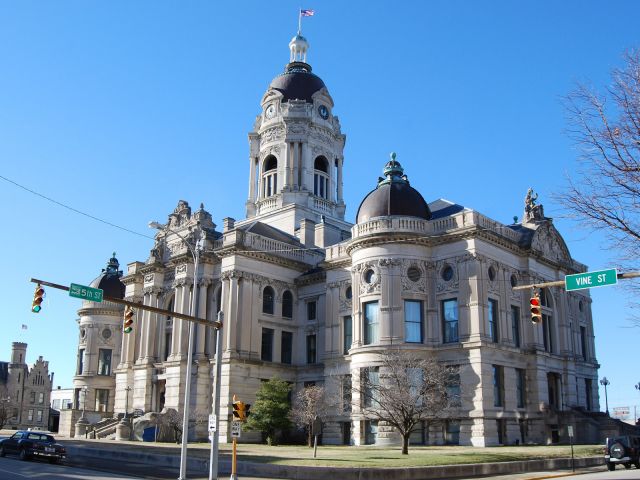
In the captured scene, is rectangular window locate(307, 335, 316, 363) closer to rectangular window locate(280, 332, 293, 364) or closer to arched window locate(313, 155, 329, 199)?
rectangular window locate(280, 332, 293, 364)

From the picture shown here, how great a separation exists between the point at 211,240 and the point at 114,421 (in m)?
19.2

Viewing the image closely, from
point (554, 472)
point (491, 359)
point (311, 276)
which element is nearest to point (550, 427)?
point (491, 359)

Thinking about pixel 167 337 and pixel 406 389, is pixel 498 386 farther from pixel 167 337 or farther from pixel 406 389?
pixel 167 337

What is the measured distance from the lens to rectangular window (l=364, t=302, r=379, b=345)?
5338 cm

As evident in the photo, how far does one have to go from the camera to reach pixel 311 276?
64.6m

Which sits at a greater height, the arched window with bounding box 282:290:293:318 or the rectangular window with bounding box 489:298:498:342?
the arched window with bounding box 282:290:293:318

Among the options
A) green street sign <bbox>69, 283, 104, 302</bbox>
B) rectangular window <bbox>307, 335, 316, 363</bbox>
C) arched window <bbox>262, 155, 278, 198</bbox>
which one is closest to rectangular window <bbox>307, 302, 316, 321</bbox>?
rectangular window <bbox>307, 335, 316, 363</bbox>

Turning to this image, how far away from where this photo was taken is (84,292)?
82.8ft

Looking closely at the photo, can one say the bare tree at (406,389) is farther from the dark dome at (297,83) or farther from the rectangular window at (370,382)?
the dark dome at (297,83)

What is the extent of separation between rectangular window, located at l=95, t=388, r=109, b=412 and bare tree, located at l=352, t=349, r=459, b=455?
41681 millimetres

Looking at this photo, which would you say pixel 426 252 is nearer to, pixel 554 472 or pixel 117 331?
pixel 554 472

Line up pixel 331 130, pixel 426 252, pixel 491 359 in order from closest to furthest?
pixel 491 359, pixel 426 252, pixel 331 130

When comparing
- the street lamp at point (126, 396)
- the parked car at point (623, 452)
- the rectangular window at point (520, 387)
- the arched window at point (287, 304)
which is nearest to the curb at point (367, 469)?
the parked car at point (623, 452)

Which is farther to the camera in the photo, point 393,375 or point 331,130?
point 331,130
